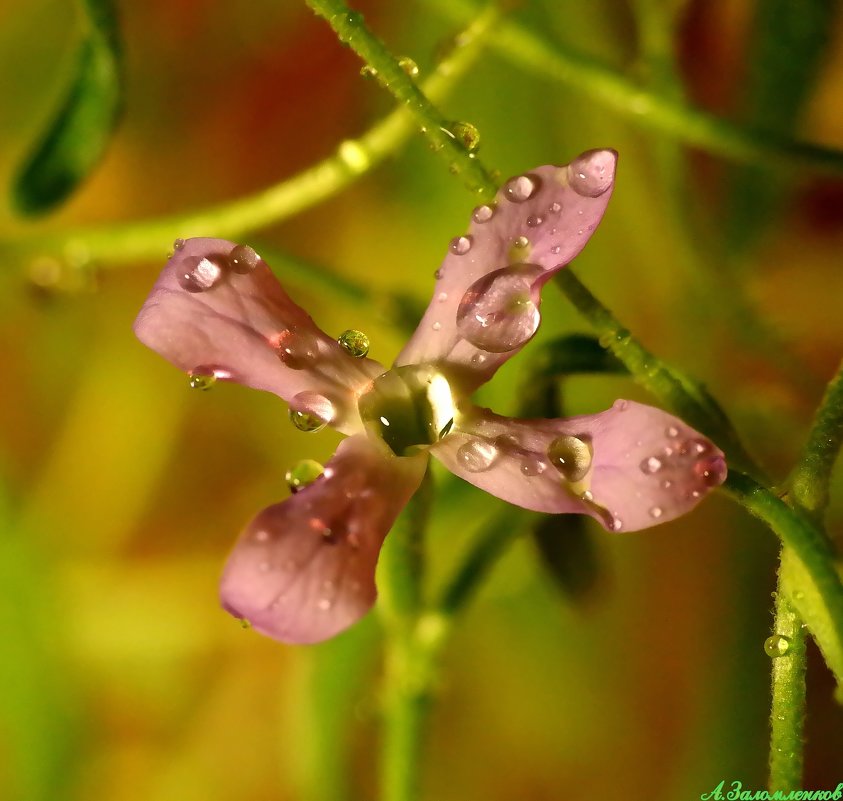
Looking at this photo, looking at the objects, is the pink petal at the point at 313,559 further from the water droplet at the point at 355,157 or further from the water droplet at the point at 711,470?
the water droplet at the point at 355,157

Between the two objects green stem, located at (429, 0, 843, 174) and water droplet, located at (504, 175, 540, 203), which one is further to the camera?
green stem, located at (429, 0, 843, 174)

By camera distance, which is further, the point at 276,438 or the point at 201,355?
the point at 276,438

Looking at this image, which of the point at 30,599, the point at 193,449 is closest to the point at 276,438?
the point at 193,449

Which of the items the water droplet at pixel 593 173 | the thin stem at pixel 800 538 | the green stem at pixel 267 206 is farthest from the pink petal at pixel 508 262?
the green stem at pixel 267 206

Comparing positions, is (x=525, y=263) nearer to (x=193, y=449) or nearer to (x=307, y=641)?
(x=307, y=641)

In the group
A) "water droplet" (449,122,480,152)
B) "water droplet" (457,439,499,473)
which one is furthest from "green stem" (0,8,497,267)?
"water droplet" (457,439,499,473)

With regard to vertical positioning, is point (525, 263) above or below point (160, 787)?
above

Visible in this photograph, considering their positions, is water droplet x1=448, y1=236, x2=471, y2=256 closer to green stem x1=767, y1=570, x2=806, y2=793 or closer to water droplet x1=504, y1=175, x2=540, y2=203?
water droplet x1=504, y1=175, x2=540, y2=203
